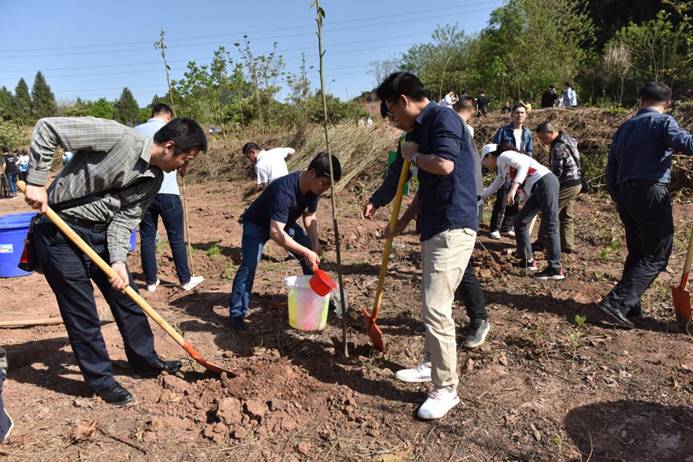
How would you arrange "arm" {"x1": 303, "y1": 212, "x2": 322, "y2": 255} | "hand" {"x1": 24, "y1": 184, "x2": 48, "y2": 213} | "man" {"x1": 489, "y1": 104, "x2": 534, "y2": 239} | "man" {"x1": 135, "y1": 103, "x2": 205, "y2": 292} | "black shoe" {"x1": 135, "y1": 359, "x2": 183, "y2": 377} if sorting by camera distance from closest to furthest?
"hand" {"x1": 24, "y1": 184, "x2": 48, "y2": 213}, "black shoe" {"x1": 135, "y1": 359, "x2": 183, "y2": 377}, "arm" {"x1": 303, "y1": 212, "x2": 322, "y2": 255}, "man" {"x1": 135, "y1": 103, "x2": 205, "y2": 292}, "man" {"x1": 489, "y1": 104, "x2": 534, "y2": 239}

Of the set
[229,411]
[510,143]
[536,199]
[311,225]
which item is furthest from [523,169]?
[229,411]

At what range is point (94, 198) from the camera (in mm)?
2518

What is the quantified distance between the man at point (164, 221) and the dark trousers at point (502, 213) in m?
4.01

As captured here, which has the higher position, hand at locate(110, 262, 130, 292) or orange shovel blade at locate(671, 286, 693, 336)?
hand at locate(110, 262, 130, 292)

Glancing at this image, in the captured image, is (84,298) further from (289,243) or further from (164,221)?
(164,221)

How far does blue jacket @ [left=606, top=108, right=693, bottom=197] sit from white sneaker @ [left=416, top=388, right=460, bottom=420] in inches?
89.4

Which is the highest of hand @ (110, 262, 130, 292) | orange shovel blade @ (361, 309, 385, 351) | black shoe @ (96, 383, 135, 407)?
hand @ (110, 262, 130, 292)

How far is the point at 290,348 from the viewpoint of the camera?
3434 millimetres

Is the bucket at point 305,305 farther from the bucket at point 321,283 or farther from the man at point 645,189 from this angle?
the man at point 645,189

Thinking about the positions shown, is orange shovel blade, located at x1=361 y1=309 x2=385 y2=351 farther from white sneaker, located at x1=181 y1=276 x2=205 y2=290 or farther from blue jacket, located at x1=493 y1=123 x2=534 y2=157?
blue jacket, located at x1=493 y1=123 x2=534 y2=157

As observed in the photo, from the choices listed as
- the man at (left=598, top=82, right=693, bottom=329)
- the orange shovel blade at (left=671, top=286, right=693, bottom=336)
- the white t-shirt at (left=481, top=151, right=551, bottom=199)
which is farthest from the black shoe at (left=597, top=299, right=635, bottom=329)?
the white t-shirt at (left=481, top=151, right=551, bottom=199)

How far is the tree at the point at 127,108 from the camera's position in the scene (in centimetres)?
4116

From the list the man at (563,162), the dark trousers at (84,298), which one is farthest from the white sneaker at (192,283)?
the man at (563,162)

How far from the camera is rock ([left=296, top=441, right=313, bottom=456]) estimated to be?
2385 mm
